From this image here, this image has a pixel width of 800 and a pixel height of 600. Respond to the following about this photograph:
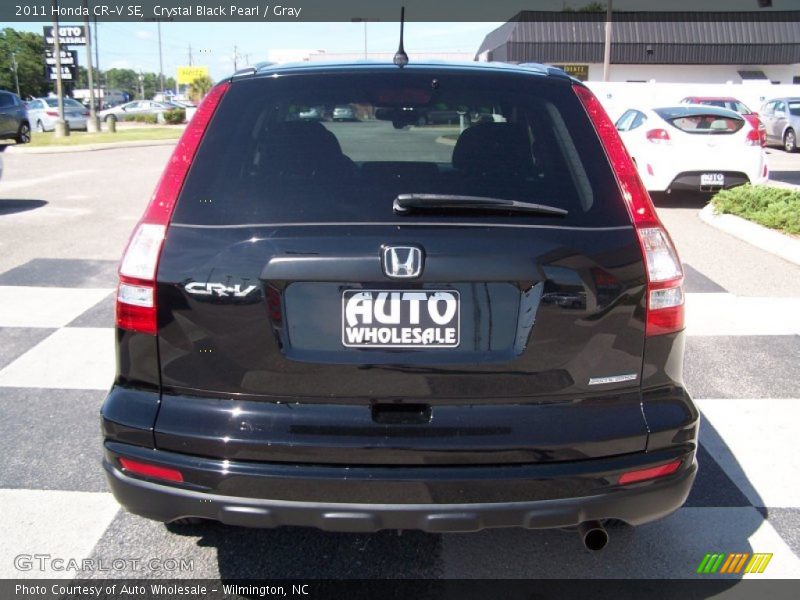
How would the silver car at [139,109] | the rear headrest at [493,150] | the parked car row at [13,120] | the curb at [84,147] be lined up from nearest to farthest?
the rear headrest at [493,150], the curb at [84,147], the parked car row at [13,120], the silver car at [139,109]

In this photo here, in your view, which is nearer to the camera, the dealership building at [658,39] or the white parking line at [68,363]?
the white parking line at [68,363]

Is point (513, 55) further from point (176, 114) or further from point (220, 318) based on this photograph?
point (220, 318)

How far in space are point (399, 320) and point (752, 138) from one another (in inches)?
459

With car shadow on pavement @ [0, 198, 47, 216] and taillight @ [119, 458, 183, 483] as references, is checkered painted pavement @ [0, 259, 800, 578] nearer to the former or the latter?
taillight @ [119, 458, 183, 483]

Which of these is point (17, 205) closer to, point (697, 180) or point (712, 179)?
point (697, 180)

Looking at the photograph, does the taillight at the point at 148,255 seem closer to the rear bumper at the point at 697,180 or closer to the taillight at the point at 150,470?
the taillight at the point at 150,470

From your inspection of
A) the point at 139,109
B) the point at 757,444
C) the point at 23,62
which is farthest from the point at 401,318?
the point at 23,62

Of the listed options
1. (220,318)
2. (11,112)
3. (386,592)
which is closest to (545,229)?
(220,318)

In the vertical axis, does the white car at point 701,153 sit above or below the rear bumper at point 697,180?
above

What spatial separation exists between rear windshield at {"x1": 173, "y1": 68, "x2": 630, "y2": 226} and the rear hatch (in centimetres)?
1

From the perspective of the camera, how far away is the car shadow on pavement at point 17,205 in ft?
36.7

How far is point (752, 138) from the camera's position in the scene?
1239 centimetres

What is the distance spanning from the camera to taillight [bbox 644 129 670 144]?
12370 millimetres

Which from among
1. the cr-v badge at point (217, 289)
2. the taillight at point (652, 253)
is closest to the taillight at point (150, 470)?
the cr-v badge at point (217, 289)
